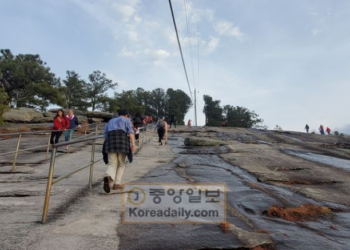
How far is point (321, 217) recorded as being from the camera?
4.14 m

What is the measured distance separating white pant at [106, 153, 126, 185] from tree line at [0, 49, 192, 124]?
812 inches

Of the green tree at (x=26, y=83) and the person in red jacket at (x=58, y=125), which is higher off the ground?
the green tree at (x=26, y=83)

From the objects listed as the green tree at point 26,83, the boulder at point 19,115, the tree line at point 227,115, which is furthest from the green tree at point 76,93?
the tree line at point 227,115

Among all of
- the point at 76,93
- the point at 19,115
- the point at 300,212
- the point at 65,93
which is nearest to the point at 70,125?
the point at 300,212

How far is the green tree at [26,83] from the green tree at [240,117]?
192ft

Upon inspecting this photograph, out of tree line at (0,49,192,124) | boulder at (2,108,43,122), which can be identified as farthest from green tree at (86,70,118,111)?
boulder at (2,108,43,122)

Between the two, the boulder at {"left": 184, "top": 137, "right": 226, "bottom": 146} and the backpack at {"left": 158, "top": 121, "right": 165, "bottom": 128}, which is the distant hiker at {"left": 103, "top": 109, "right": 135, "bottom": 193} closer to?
the backpack at {"left": 158, "top": 121, "right": 165, "bottom": 128}

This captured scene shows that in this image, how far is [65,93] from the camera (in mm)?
46500

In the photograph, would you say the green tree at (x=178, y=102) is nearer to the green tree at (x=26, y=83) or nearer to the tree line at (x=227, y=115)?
the tree line at (x=227, y=115)

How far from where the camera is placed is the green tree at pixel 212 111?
82.1 m

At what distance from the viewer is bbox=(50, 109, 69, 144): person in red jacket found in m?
9.58

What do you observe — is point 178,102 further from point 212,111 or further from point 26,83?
point 26,83

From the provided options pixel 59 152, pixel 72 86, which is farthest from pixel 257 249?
pixel 72 86

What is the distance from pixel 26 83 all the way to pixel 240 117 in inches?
2539
